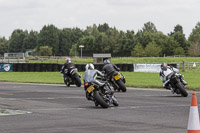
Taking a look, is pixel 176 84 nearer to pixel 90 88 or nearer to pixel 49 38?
pixel 90 88

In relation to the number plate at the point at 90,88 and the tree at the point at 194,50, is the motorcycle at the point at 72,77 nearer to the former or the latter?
the number plate at the point at 90,88

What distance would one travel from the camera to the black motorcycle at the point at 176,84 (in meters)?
17.8

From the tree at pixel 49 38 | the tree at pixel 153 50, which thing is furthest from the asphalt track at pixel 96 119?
the tree at pixel 49 38

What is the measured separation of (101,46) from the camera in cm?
15475

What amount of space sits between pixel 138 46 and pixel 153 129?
120 meters

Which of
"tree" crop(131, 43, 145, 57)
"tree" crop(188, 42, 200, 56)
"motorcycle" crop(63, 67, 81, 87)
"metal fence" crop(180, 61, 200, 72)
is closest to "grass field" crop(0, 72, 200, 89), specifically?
"motorcycle" crop(63, 67, 81, 87)

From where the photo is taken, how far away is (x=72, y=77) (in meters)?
26.4

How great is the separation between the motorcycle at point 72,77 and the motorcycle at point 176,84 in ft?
28.1

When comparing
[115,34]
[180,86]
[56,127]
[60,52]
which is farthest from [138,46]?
[56,127]

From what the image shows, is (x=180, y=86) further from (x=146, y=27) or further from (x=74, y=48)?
(x=146, y=27)

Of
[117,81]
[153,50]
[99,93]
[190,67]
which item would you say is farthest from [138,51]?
[99,93]

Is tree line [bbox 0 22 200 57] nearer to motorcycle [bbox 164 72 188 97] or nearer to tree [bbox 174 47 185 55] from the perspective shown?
tree [bbox 174 47 185 55]

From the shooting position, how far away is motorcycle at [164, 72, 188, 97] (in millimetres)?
17834

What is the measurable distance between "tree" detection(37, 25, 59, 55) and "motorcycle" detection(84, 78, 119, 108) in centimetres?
17355
